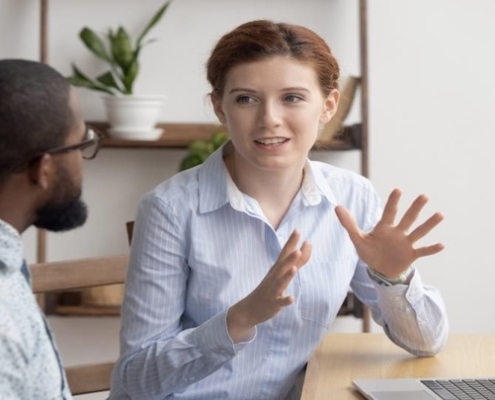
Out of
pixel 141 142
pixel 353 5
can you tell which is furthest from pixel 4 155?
pixel 353 5

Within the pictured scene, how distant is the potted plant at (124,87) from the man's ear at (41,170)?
1.73 m

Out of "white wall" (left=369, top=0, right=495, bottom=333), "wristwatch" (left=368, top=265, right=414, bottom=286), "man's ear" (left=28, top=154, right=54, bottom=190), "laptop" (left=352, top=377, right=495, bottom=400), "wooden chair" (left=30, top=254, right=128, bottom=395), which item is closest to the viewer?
"man's ear" (left=28, top=154, right=54, bottom=190)

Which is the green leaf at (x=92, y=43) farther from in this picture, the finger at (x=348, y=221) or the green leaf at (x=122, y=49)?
the finger at (x=348, y=221)

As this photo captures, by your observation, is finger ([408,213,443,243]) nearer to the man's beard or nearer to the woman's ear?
the woman's ear

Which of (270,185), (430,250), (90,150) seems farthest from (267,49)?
(90,150)

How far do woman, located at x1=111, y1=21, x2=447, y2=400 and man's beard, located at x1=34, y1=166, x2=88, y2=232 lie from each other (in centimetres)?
43

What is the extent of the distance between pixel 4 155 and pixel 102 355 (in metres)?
2.08

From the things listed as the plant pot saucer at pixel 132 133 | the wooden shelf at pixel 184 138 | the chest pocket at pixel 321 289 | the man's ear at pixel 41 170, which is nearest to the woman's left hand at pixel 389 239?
the chest pocket at pixel 321 289

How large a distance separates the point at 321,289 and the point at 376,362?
0.17 m

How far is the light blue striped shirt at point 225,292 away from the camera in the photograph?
1.80 meters

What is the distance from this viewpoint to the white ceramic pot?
3.01 m

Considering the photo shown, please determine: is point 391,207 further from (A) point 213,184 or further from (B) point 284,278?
(A) point 213,184

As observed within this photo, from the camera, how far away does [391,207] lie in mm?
1683

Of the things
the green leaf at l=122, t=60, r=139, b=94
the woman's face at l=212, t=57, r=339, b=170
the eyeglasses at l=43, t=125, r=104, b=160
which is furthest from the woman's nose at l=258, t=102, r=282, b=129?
the green leaf at l=122, t=60, r=139, b=94
